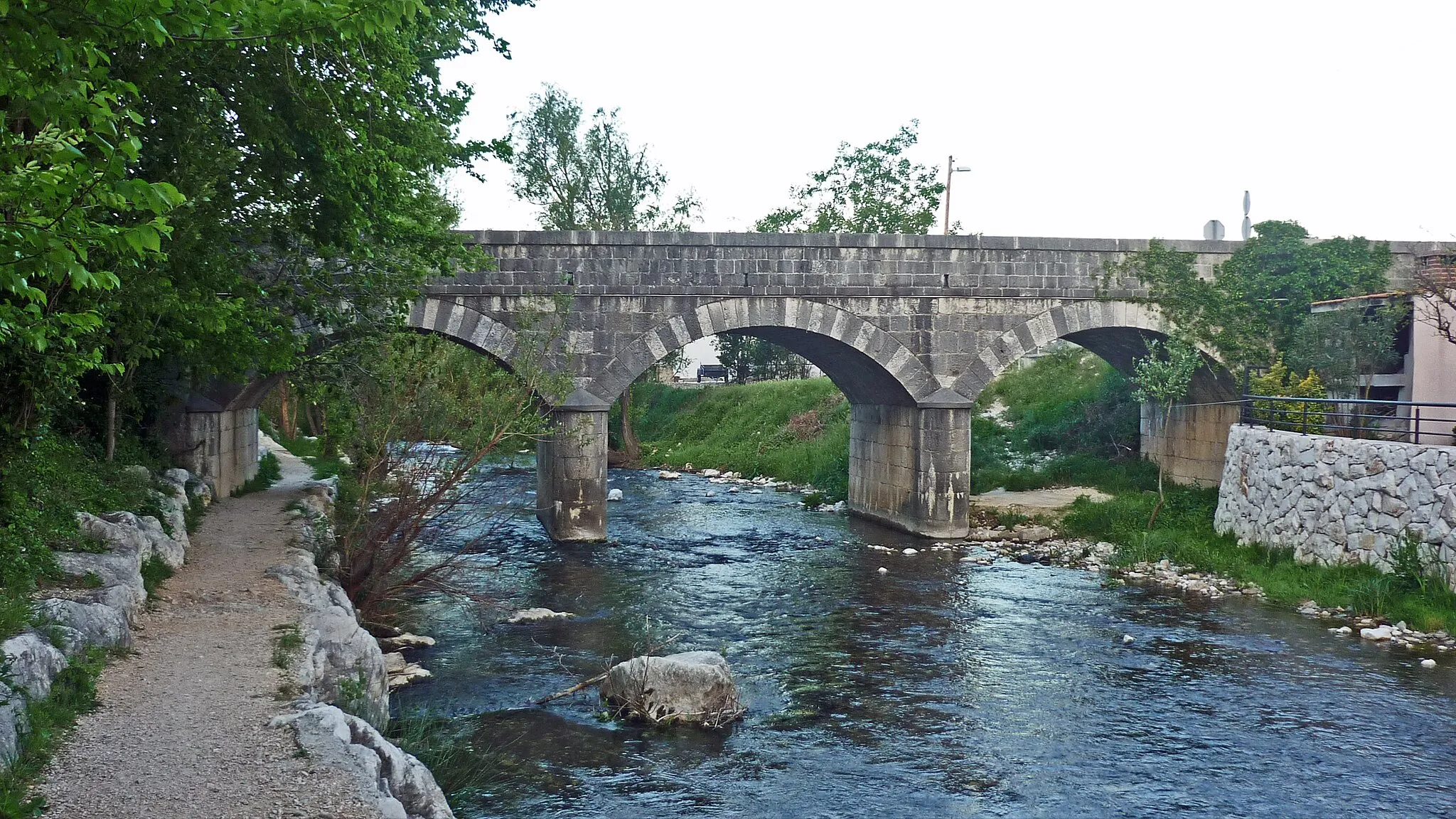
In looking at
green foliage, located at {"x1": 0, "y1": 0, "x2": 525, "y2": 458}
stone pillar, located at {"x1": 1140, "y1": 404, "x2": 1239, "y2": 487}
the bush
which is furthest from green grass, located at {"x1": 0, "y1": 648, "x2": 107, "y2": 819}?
stone pillar, located at {"x1": 1140, "y1": 404, "x2": 1239, "y2": 487}

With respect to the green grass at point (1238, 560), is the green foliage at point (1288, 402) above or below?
above

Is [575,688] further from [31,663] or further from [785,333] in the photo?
[785,333]

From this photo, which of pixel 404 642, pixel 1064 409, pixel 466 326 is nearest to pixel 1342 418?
pixel 1064 409

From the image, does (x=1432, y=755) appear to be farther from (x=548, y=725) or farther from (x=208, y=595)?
(x=208, y=595)

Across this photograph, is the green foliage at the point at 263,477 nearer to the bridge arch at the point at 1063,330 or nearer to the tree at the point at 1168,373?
the bridge arch at the point at 1063,330

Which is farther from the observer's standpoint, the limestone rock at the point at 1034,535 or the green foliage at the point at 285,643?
the limestone rock at the point at 1034,535

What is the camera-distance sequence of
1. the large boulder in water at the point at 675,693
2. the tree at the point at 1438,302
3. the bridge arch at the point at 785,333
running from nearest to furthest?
the large boulder in water at the point at 675,693
the tree at the point at 1438,302
the bridge arch at the point at 785,333

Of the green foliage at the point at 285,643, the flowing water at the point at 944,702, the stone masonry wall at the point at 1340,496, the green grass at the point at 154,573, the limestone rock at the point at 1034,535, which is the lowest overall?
the flowing water at the point at 944,702

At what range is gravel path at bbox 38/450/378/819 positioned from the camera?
5.51 meters

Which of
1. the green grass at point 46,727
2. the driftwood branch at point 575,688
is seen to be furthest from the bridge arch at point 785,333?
the green grass at point 46,727

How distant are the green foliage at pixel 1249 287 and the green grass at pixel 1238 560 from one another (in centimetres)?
308

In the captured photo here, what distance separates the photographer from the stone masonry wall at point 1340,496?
13773 millimetres

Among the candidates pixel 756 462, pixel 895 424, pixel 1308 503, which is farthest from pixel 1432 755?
pixel 756 462

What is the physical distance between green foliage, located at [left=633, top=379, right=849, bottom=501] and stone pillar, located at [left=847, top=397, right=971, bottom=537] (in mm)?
3950
